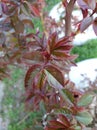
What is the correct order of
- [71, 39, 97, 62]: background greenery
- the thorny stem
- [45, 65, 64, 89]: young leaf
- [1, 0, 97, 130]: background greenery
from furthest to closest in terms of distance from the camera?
[71, 39, 97, 62]: background greenery, [1, 0, 97, 130]: background greenery, the thorny stem, [45, 65, 64, 89]: young leaf

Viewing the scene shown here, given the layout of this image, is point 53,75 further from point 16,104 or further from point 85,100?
point 16,104

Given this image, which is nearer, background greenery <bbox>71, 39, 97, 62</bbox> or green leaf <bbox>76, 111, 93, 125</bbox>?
green leaf <bbox>76, 111, 93, 125</bbox>

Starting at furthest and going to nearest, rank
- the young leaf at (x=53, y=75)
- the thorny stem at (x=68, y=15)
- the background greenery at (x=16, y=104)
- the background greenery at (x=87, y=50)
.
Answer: the background greenery at (x=87, y=50) → the background greenery at (x=16, y=104) → the thorny stem at (x=68, y=15) → the young leaf at (x=53, y=75)

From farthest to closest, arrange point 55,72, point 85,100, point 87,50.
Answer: point 87,50 → point 85,100 → point 55,72

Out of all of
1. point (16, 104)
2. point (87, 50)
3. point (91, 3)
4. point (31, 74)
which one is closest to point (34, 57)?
point (31, 74)

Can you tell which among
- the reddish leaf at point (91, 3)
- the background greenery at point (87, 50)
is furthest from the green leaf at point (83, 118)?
the background greenery at point (87, 50)

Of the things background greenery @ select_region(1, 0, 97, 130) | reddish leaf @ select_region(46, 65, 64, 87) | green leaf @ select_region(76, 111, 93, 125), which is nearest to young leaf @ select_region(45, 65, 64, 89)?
reddish leaf @ select_region(46, 65, 64, 87)

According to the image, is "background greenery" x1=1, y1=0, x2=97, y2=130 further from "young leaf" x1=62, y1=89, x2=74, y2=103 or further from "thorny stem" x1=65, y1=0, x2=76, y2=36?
"young leaf" x1=62, y1=89, x2=74, y2=103

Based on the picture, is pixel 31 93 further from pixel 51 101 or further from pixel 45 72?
pixel 45 72

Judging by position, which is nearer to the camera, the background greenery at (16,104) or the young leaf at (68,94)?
the young leaf at (68,94)

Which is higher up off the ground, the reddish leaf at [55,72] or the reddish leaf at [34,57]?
the reddish leaf at [34,57]

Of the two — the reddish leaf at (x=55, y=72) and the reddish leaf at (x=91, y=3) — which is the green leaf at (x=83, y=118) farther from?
the reddish leaf at (x=91, y=3)

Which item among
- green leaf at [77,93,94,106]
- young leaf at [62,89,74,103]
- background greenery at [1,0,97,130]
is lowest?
background greenery at [1,0,97,130]
